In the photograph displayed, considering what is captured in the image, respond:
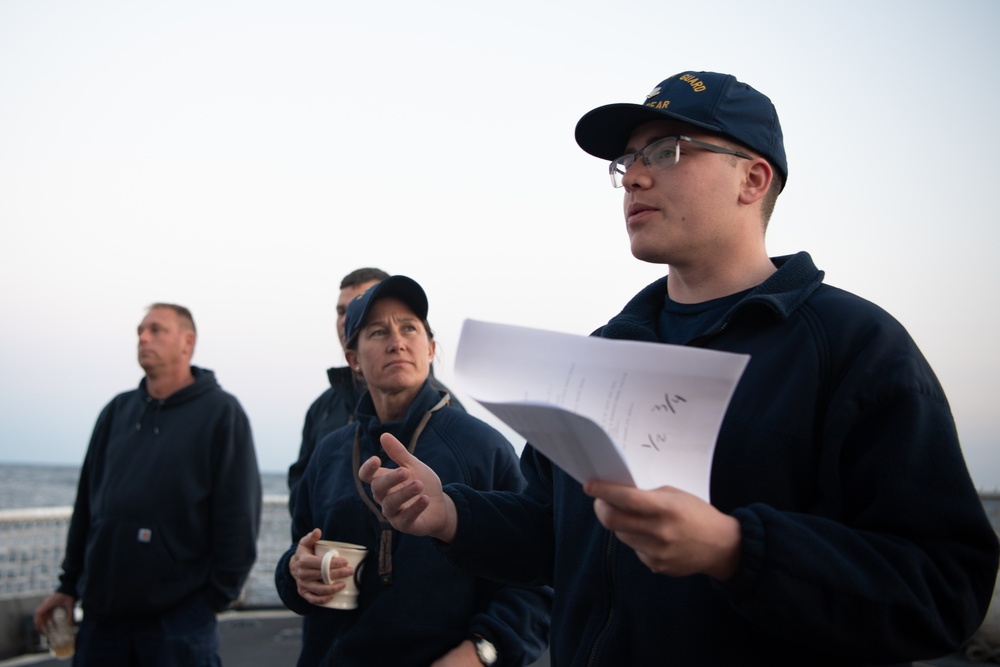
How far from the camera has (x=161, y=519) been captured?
4156mm

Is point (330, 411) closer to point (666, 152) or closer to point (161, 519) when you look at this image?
point (161, 519)

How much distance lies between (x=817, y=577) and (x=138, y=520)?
3.77 metres

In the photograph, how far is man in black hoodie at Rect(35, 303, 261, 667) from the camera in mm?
4023

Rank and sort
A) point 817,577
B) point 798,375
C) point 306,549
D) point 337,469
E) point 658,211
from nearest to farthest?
point 817,577, point 798,375, point 658,211, point 306,549, point 337,469

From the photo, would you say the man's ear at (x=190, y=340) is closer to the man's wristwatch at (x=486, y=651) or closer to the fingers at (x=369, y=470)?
the man's wristwatch at (x=486, y=651)

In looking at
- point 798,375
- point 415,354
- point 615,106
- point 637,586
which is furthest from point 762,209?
point 415,354

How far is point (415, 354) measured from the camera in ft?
10.0

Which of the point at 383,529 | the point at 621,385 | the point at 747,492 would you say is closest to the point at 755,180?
the point at 747,492

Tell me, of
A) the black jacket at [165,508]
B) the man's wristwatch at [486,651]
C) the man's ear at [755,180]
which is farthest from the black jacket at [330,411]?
the man's ear at [755,180]

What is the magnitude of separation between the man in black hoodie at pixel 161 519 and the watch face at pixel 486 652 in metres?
2.07

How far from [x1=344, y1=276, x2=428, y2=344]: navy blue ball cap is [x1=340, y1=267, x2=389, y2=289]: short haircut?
1.08 m

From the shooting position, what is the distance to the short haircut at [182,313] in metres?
4.87

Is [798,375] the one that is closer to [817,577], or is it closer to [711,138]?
[817,577]

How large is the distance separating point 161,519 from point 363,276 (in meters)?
1.60
